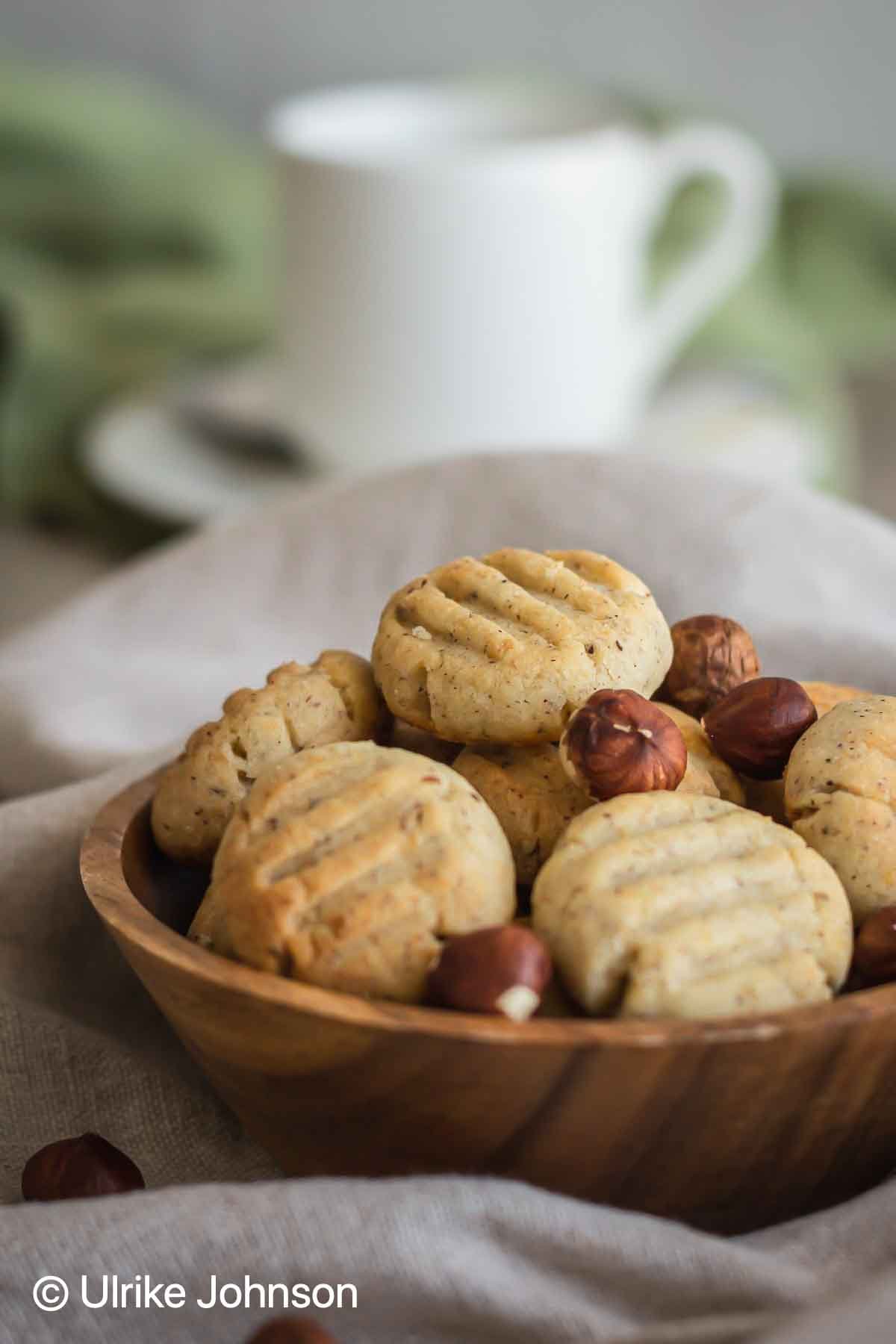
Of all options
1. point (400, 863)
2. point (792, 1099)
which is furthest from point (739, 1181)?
point (400, 863)

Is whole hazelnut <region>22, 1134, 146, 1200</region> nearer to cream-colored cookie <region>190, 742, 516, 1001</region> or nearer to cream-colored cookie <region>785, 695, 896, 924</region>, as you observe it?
cream-colored cookie <region>190, 742, 516, 1001</region>

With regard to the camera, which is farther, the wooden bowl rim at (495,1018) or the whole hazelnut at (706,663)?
the whole hazelnut at (706,663)

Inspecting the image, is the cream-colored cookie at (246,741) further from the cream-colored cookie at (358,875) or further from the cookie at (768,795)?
the cookie at (768,795)

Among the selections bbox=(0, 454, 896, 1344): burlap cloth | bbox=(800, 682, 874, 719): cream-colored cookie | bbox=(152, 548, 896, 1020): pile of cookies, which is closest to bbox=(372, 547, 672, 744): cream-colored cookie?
bbox=(152, 548, 896, 1020): pile of cookies

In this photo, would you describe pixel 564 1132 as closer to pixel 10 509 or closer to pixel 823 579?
pixel 823 579

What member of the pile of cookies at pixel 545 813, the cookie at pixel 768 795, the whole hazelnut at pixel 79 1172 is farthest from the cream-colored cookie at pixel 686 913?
the whole hazelnut at pixel 79 1172

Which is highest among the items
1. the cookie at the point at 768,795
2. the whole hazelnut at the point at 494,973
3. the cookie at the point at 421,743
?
the whole hazelnut at the point at 494,973
